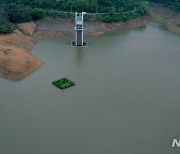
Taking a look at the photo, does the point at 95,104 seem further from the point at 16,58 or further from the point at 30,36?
the point at 30,36

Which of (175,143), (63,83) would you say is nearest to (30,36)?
(63,83)

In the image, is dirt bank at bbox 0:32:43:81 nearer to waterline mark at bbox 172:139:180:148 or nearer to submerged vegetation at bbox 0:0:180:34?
submerged vegetation at bbox 0:0:180:34

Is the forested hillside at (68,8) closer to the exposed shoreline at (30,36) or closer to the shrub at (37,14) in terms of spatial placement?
the shrub at (37,14)

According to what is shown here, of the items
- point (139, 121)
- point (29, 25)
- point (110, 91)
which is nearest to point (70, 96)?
point (110, 91)

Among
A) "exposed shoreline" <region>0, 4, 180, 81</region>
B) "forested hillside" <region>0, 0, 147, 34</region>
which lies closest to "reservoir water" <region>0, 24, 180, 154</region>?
"exposed shoreline" <region>0, 4, 180, 81</region>

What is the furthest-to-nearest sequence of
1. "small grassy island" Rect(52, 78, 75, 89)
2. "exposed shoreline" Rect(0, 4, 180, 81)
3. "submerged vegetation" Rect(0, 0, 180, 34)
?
"submerged vegetation" Rect(0, 0, 180, 34)
"exposed shoreline" Rect(0, 4, 180, 81)
"small grassy island" Rect(52, 78, 75, 89)

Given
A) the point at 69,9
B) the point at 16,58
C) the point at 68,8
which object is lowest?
the point at 16,58
